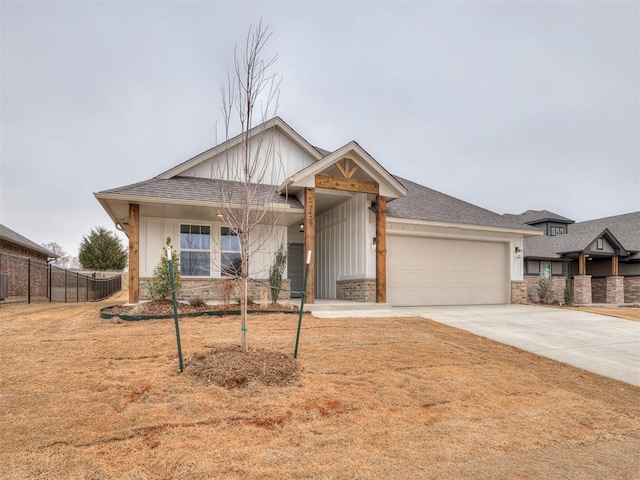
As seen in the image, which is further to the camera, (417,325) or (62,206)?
(62,206)

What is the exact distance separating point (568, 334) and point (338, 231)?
25.7 ft

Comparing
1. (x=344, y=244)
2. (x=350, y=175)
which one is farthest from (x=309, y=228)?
(x=344, y=244)

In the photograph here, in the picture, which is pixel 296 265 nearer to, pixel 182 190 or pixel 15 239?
pixel 182 190

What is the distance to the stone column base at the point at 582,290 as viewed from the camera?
64.4ft

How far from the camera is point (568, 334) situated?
26.9 feet

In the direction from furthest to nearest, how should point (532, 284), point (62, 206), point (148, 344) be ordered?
point (62, 206) → point (532, 284) → point (148, 344)

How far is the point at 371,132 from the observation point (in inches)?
1039

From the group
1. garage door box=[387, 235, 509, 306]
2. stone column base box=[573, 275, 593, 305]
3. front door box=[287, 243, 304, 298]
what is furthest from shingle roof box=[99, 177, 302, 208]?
stone column base box=[573, 275, 593, 305]

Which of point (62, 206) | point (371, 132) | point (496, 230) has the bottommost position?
point (496, 230)

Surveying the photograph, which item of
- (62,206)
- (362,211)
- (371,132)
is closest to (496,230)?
(362,211)

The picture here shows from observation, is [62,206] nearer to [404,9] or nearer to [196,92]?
[196,92]

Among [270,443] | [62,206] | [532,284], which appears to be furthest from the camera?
[62,206]

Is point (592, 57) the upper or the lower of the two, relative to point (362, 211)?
upper

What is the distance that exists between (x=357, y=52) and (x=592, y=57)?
10912 mm
